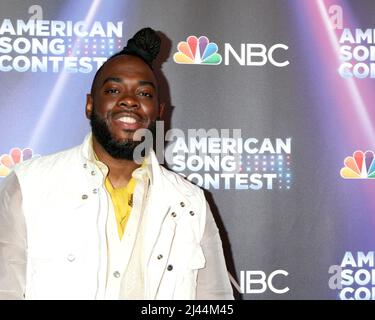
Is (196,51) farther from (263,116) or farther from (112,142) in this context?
(112,142)

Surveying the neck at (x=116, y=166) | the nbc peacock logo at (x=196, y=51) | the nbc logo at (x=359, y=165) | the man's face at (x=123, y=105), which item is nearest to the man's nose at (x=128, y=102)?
the man's face at (x=123, y=105)

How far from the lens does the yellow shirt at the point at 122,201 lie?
6.21 ft

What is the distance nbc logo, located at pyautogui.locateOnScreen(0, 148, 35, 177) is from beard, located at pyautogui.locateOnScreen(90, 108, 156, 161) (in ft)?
1.84

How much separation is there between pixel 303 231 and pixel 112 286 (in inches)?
39.6

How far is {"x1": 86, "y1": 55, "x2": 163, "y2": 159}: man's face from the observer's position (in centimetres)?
193

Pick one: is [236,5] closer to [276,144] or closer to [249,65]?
[249,65]

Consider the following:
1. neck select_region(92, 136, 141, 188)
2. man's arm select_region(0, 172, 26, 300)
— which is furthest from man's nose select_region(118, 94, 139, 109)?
man's arm select_region(0, 172, 26, 300)

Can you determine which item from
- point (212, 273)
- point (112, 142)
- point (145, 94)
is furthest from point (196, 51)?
point (212, 273)

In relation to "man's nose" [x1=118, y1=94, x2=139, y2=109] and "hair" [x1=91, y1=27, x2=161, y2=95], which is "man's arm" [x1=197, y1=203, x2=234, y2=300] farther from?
"hair" [x1=91, y1=27, x2=161, y2=95]

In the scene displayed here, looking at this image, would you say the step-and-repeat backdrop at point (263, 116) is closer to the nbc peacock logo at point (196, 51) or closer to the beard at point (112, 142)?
the nbc peacock logo at point (196, 51)

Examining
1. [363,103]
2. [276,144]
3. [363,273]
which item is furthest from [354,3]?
[363,273]

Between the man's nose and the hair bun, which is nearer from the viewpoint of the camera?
the man's nose

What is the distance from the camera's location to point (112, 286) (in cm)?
182

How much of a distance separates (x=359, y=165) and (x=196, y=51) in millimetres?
873
